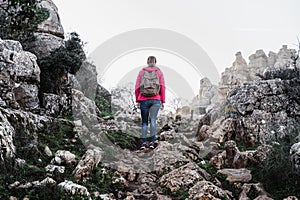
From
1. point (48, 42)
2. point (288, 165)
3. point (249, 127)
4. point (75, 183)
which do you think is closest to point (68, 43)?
point (48, 42)

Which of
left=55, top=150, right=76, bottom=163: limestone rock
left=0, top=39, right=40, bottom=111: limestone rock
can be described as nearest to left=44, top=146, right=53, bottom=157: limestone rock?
left=55, top=150, right=76, bottom=163: limestone rock

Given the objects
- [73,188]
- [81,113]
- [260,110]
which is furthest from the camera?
[81,113]

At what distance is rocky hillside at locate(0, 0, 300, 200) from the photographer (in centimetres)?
587

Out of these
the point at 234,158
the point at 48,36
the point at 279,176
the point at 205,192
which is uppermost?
the point at 48,36

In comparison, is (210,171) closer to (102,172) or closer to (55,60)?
(102,172)

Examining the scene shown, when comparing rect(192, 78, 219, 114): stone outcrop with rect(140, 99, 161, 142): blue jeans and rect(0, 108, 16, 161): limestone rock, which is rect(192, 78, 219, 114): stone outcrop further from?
rect(0, 108, 16, 161): limestone rock

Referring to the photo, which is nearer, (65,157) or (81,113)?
(65,157)

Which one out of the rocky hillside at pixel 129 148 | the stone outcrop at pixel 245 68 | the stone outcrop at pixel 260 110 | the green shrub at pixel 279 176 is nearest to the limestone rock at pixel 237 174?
the rocky hillside at pixel 129 148

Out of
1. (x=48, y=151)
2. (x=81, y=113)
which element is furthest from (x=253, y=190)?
(x=81, y=113)

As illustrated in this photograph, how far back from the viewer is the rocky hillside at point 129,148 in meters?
5.87

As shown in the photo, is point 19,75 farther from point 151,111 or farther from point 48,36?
point 48,36

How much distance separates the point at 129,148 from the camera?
943 centimetres

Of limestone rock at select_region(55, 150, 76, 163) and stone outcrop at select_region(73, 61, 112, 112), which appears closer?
limestone rock at select_region(55, 150, 76, 163)

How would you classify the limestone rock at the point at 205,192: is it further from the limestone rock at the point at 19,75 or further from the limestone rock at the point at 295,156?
the limestone rock at the point at 19,75
